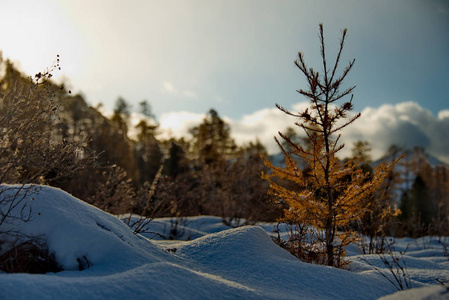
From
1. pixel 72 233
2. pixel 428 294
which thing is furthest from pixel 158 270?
pixel 428 294

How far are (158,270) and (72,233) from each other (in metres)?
0.87

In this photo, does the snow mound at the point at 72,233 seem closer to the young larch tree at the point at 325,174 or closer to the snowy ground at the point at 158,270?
the snowy ground at the point at 158,270

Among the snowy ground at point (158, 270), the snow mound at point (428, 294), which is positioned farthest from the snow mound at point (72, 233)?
the snow mound at point (428, 294)

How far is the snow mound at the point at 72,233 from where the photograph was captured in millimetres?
2738

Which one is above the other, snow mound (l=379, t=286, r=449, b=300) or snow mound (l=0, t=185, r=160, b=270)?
snow mound (l=0, t=185, r=160, b=270)

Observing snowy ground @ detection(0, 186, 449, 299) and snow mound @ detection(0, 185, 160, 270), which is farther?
snow mound @ detection(0, 185, 160, 270)

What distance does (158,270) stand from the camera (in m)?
2.58

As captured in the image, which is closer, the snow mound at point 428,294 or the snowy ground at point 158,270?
the snow mound at point 428,294

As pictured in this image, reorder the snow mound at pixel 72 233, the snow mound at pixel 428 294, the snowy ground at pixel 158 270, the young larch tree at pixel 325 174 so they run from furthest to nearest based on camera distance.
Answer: the young larch tree at pixel 325 174 < the snow mound at pixel 72 233 < the snowy ground at pixel 158 270 < the snow mound at pixel 428 294

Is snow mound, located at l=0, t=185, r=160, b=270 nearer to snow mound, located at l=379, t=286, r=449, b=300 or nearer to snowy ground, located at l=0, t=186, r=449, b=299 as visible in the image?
snowy ground, located at l=0, t=186, r=449, b=299

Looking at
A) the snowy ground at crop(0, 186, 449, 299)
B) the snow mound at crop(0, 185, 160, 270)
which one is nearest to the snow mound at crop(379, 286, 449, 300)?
the snowy ground at crop(0, 186, 449, 299)

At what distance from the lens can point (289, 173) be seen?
4840 mm

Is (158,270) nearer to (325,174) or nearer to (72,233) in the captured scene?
(72,233)

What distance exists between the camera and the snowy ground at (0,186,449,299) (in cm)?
220
